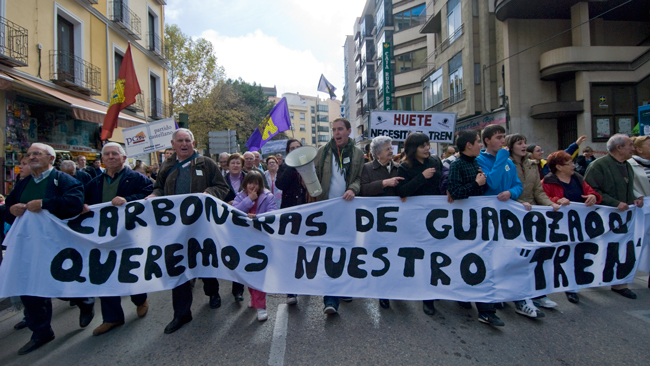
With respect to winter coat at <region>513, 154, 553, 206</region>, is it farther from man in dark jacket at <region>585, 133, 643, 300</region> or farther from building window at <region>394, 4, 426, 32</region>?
building window at <region>394, 4, 426, 32</region>

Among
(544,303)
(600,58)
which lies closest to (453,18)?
(600,58)

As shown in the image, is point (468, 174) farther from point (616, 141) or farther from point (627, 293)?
point (627, 293)

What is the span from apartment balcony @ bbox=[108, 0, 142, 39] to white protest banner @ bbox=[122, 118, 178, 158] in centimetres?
851

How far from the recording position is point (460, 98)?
20109 millimetres

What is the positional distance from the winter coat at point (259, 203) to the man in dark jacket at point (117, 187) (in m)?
0.95

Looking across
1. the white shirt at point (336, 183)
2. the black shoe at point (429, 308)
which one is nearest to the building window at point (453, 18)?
the white shirt at point (336, 183)

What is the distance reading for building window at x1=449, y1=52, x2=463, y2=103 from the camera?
792 inches

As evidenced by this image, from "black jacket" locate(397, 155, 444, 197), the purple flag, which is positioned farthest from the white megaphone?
the purple flag

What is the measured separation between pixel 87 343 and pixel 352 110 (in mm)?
62162

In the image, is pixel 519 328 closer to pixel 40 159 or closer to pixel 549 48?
pixel 40 159

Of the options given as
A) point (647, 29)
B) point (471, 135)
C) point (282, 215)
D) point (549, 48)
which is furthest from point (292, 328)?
point (647, 29)

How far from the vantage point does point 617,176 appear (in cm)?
435

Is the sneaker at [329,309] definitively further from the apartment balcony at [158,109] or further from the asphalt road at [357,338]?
the apartment balcony at [158,109]

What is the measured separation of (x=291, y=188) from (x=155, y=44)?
767 inches
